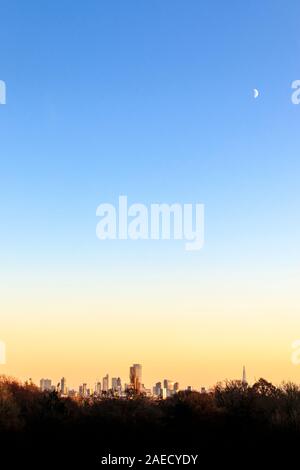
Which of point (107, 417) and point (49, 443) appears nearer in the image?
point (49, 443)

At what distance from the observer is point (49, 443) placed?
3794cm

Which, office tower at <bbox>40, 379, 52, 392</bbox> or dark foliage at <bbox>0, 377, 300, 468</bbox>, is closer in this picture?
dark foliage at <bbox>0, 377, 300, 468</bbox>

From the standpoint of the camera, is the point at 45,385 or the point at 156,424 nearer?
the point at 156,424

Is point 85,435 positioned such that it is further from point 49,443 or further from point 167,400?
point 167,400

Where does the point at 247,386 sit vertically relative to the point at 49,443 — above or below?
above

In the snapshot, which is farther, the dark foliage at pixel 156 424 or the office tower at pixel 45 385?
the office tower at pixel 45 385
